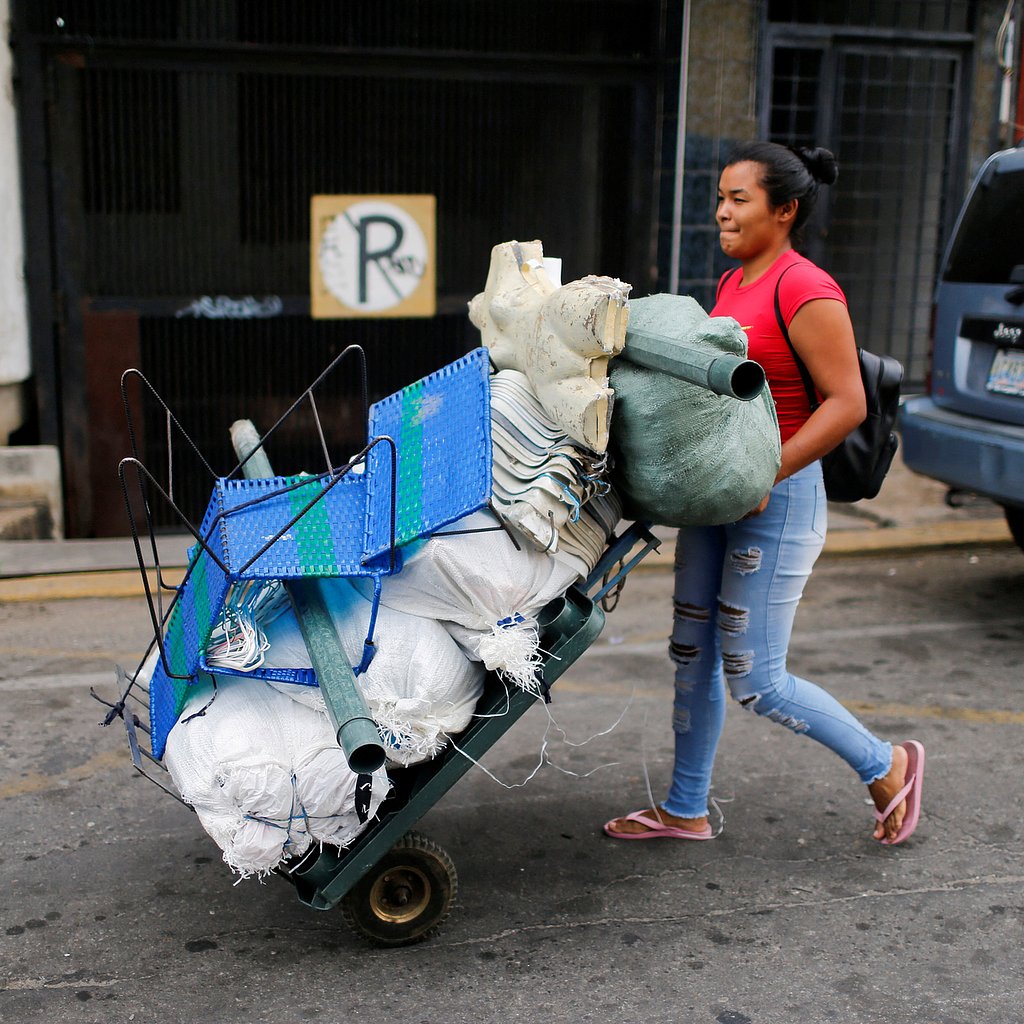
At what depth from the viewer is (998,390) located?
18.6 ft

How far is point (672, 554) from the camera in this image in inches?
271

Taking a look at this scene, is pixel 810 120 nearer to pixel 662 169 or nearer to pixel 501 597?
pixel 662 169

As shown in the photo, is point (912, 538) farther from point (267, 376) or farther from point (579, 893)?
point (579, 893)

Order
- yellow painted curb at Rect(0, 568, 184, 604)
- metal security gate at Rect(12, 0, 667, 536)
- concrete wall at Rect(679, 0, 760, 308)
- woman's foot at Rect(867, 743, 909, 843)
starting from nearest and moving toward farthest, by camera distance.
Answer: woman's foot at Rect(867, 743, 909, 843), yellow painted curb at Rect(0, 568, 184, 604), metal security gate at Rect(12, 0, 667, 536), concrete wall at Rect(679, 0, 760, 308)

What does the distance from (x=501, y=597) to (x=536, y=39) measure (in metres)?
5.34

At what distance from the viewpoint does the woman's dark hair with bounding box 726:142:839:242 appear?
3.23 m

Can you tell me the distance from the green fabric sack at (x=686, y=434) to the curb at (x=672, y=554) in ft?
11.9

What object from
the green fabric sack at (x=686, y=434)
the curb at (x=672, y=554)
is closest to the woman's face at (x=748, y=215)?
the green fabric sack at (x=686, y=434)

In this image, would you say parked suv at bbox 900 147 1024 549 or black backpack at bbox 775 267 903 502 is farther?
parked suv at bbox 900 147 1024 549

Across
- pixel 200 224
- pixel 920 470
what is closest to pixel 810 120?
pixel 920 470

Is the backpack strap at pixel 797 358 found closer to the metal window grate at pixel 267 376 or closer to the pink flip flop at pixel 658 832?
the pink flip flop at pixel 658 832

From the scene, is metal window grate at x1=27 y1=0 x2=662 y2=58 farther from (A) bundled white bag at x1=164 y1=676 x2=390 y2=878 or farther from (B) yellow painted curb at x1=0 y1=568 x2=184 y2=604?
(A) bundled white bag at x1=164 y1=676 x2=390 y2=878

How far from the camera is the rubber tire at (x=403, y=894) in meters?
2.96

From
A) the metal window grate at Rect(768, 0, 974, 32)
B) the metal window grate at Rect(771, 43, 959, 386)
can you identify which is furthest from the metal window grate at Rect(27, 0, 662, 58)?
the metal window grate at Rect(771, 43, 959, 386)
